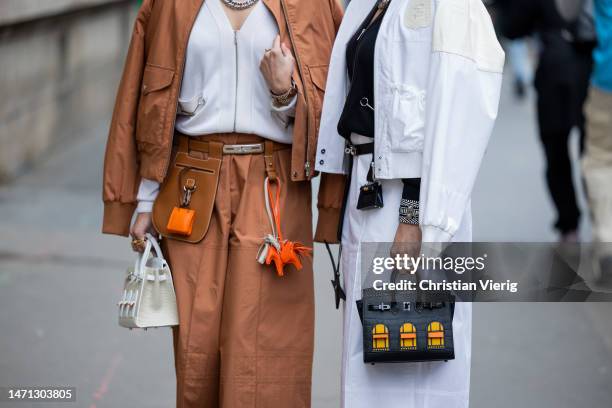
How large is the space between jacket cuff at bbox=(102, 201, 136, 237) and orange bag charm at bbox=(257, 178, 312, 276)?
553 mm

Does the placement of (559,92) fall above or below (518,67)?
below

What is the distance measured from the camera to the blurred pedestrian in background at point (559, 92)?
7191mm

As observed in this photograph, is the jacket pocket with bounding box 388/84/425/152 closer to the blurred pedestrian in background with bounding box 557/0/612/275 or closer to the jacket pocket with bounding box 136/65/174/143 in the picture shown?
the jacket pocket with bounding box 136/65/174/143

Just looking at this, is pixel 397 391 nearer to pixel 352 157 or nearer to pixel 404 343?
pixel 404 343

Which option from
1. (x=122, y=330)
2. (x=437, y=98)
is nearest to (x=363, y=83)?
(x=437, y=98)

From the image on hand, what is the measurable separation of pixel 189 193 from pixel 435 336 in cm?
108

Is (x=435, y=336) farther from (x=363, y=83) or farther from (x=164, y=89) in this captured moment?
(x=164, y=89)

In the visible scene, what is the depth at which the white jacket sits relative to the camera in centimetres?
326

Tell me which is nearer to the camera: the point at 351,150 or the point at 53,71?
the point at 351,150

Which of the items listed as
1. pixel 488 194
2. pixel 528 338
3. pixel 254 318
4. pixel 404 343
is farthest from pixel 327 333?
pixel 488 194

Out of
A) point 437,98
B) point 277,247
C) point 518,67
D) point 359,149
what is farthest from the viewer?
point 518,67

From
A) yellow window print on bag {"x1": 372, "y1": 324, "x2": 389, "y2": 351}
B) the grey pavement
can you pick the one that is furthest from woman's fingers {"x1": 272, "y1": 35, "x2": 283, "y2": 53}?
the grey pavement

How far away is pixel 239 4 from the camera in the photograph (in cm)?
388

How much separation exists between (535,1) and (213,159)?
433 centimetres
